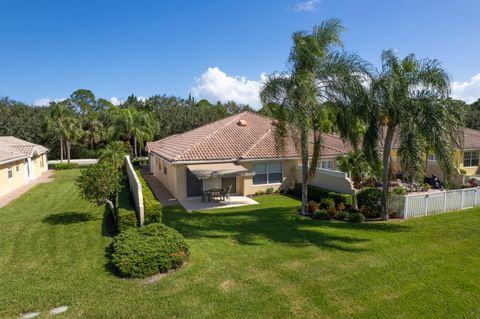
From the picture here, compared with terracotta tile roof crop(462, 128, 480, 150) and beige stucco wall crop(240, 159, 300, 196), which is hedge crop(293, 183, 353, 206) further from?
terracotta tile roof crop(462, 128, 480, 150)

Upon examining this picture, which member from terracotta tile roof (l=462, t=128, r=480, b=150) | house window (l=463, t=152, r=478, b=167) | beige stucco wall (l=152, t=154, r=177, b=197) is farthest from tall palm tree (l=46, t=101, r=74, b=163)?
house window (l=463, t=152, r=478, b=167)

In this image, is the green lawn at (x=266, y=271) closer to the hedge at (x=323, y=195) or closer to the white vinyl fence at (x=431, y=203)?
the white vinyl fence at (x=431, y=203)

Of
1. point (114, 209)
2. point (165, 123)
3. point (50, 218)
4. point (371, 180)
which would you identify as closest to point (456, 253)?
point (371, 180)

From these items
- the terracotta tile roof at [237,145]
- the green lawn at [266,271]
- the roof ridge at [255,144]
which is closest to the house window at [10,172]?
the green lawn at [266,271]

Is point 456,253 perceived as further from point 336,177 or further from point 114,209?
point 114,209

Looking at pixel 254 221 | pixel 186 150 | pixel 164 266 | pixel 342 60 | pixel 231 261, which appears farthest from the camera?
pixel 186 150

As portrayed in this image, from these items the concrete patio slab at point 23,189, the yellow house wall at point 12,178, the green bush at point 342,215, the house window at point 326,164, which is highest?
the house window at point 326,164
